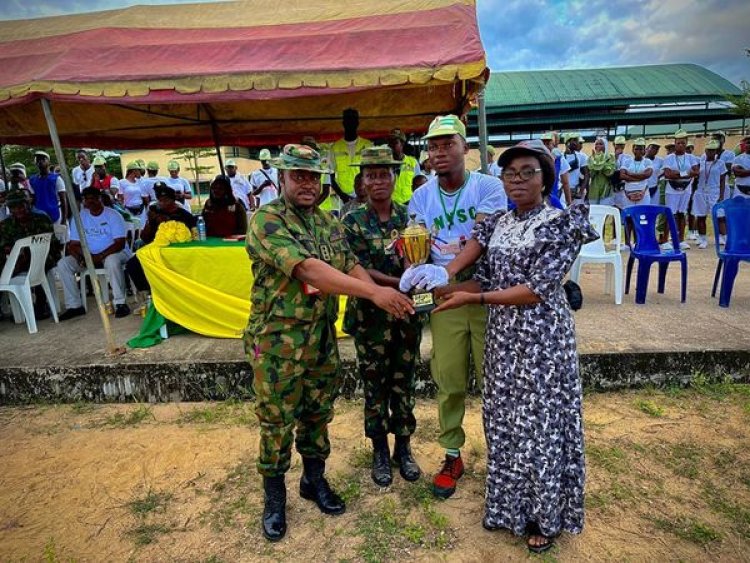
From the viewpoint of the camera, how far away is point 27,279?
5410mm

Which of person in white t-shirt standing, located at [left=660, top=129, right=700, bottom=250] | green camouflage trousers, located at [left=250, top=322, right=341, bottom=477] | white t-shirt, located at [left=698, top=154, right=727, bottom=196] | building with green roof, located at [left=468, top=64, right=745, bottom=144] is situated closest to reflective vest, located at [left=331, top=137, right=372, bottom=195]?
green camouflage trousers, located at [left=250, top=322, right=341, bottom=477]

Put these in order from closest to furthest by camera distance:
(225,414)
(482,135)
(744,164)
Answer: (225,414) → (482,135) → (744,164)

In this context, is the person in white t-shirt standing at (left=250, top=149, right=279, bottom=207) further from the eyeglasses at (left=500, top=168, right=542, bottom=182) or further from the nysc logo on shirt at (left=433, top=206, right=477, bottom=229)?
the eyeglasses at (left=500, top=168, right=542, bottom=182)

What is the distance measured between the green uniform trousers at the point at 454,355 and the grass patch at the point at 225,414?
69.5 inches

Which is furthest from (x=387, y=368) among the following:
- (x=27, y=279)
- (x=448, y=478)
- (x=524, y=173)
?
(x=27, y=279)

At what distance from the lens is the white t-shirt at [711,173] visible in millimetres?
9633

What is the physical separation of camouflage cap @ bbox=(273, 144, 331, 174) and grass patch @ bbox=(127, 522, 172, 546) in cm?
210

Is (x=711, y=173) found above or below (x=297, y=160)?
below

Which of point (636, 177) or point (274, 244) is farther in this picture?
Answer: point (636, 177)

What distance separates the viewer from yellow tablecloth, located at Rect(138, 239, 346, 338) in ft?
15.6

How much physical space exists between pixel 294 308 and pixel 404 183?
4.20 m

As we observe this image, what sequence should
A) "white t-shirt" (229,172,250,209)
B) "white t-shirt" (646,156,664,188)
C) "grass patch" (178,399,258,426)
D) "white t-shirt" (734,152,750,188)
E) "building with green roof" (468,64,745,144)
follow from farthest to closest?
1. "building with green roof" (468,64,745,144)
2. "white t-shirt" (229,172,250,209)
3. "white t-shirt" (646,156,664,188)
4. "white t-shirt" (734,152,750,188)
5. "grass patch" (178,399,258,426)

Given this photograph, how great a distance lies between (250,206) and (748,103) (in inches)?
665

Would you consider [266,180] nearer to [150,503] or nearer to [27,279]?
[27,279]
